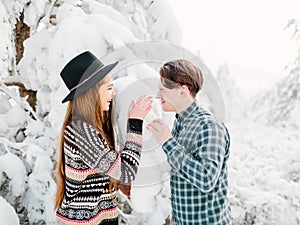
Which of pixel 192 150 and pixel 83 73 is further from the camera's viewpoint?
pixel 83 73

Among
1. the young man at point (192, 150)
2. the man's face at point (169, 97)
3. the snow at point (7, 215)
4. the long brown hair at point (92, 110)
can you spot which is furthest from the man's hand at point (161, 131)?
the snow at point (7, 215)

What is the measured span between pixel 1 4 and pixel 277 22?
5.82 m

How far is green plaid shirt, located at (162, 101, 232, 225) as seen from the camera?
1.70 meters

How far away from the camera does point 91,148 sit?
1.86 meters

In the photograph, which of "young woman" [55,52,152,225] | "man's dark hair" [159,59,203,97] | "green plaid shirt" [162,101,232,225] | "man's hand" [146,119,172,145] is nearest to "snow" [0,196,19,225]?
"young woman" [55,52,152,225]

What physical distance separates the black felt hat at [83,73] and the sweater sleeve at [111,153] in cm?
16

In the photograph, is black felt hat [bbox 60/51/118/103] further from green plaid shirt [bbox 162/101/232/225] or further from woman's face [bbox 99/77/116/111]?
green plaid shirt [bbox 162/101/232/225]

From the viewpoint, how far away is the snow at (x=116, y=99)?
2.21m

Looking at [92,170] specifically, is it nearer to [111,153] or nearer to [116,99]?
[111,153]

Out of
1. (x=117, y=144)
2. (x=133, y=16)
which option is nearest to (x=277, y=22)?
(x=133, y=16)

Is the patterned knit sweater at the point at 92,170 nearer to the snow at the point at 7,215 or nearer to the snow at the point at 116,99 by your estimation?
the snow at the point at 116,99

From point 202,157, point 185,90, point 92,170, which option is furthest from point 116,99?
point 202,157

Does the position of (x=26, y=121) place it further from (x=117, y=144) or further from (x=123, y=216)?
(x=117, y=144)

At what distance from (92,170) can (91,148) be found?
0.43 ft
